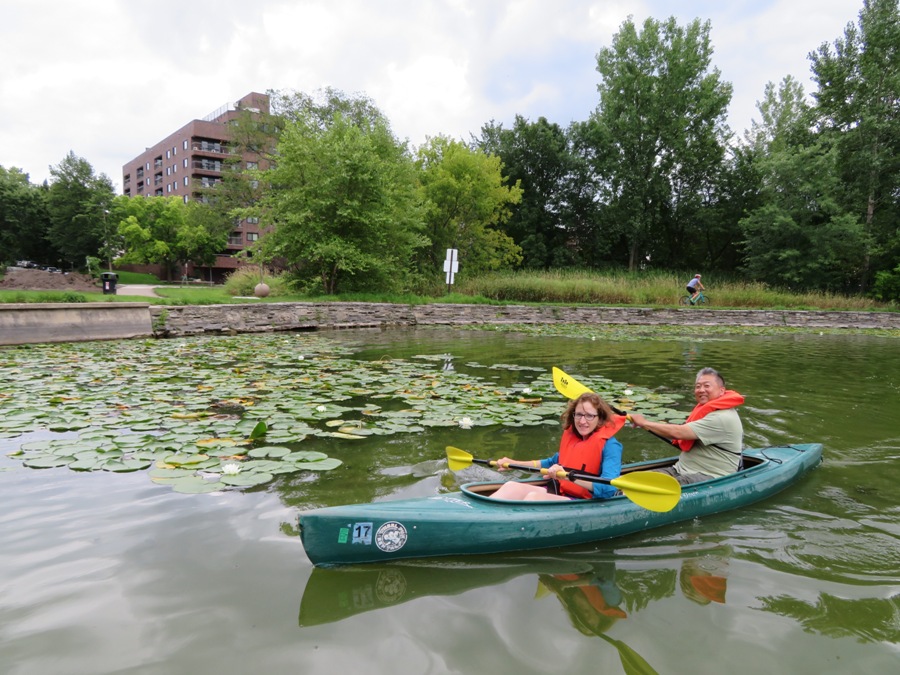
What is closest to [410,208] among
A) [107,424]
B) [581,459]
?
[107,424]

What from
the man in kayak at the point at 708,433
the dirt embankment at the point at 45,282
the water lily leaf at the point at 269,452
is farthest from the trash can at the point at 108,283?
the man in kayak at the point at 708,433

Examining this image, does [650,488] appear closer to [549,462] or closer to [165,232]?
[549,462]

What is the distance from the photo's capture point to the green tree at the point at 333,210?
1698 cm

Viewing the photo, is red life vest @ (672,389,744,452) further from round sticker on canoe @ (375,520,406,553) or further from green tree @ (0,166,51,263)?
green tree @ (0,166,51,263)

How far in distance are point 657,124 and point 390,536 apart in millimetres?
32737

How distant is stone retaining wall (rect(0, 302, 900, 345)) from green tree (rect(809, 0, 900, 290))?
8190 mm

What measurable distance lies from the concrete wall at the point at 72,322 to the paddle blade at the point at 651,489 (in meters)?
11.8

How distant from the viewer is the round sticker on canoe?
2.69 m

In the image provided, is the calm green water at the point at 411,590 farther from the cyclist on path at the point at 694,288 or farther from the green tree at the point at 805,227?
the green tree at the point at 805,227

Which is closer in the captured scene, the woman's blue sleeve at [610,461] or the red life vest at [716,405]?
the woman's blue sleeve at [610,461]

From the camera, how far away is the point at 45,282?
25.8 metres

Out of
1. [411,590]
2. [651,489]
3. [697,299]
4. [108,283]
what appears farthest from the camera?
[697,299]

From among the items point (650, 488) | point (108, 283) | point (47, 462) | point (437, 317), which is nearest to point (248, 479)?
point (47, 462)

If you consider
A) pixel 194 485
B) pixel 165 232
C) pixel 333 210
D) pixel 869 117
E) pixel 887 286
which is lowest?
pixel 194 485
